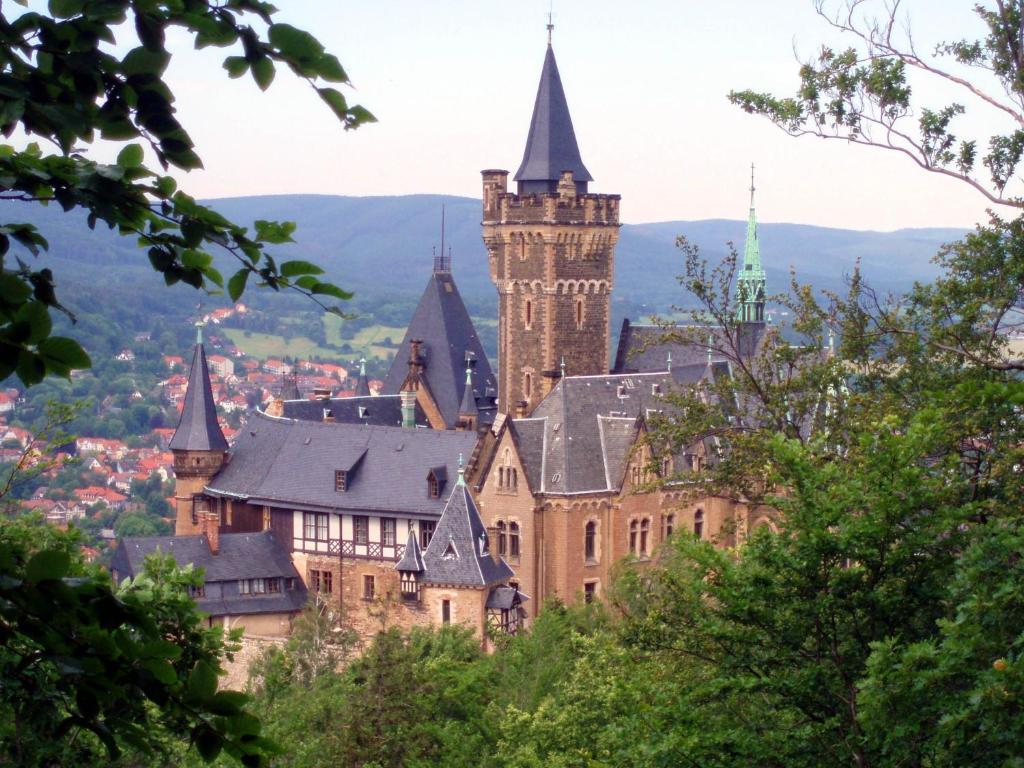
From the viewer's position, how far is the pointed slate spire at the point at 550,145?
6166 cm

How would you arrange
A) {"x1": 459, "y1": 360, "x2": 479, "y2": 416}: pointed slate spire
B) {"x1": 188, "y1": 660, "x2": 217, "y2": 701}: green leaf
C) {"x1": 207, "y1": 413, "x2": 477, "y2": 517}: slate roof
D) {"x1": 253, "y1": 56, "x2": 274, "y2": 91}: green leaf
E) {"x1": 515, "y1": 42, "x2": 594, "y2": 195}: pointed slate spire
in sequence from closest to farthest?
{"x1": 188, "y1": 660, "x2": 217, "y2": 701}: green leaf → {"x1": 253, "y1": 56, "x2": 274, "y2": 91}: green leaf → {"x1": 207, "y1": 413, "x2": 477, "y2": 517}: slate roof → {"x1": 515, "y1": 42, "x2": 594, "y2": 195}: pointed slate spire → {"x1": 459, "y1": 360, "x2": 479, "y2": 416}: pointed slate spire

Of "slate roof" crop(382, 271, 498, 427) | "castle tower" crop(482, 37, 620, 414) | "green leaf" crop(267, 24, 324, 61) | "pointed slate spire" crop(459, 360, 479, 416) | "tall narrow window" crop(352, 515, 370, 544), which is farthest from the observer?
"slate roof" crop(382, 271, 498, 427)

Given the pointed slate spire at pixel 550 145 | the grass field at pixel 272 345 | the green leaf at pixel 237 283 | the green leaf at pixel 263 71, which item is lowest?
the grass field at pixel 272 345

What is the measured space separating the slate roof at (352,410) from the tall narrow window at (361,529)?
7.74 m

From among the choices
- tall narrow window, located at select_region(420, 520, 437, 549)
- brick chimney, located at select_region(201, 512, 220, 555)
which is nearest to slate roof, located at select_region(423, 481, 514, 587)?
tall narrow window, located at select_region(420, 520, 437, 549)

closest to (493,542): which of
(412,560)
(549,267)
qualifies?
(412,560)

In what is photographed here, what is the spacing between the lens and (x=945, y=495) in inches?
591

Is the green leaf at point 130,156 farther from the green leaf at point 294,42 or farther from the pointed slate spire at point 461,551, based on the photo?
the pointed slate spire at point 461,551

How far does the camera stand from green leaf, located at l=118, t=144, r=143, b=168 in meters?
5.10

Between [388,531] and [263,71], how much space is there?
51.6 m

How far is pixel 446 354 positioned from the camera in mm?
69438

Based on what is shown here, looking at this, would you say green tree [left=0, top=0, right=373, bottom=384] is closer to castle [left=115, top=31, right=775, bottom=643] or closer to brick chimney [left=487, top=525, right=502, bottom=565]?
castle [left=115, top=31, right=775, bottom=643]

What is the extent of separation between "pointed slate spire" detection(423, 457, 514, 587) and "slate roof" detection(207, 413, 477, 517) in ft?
8.22

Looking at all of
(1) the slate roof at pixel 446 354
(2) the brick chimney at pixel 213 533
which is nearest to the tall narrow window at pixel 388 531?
(2) the brick chimney at pixel 213 533
